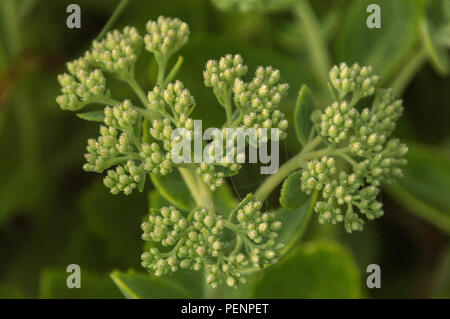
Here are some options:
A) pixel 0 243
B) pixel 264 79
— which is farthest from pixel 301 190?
pixel 0 243

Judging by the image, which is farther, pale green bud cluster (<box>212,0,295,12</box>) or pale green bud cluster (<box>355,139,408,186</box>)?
pale green bud cluster (<box>212,0,295,12</box>)

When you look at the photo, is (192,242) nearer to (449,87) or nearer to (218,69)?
(218,69)

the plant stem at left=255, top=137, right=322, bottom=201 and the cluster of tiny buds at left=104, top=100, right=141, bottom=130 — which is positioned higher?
the cluster of tiny buds at left=104, top=100, right=141, bottom=130

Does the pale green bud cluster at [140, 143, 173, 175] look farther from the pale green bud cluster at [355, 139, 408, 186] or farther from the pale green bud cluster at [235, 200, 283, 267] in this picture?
the pale green bud cluster at [355, 139, 408, 186]

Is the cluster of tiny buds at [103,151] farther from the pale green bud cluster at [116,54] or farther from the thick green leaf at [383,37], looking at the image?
the thick green leaf at [383,37]

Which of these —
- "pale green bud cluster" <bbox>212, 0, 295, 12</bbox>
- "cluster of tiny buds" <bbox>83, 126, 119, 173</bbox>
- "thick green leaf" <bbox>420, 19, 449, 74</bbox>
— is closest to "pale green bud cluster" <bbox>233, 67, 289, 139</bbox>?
"cluster of tiny buds" <bbox>83, 126, 119, 173</bbox>

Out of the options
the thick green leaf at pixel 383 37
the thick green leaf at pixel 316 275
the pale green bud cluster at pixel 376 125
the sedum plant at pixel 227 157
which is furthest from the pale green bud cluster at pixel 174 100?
the thick green leaf at pixel 383 37

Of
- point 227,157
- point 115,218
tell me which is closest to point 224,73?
point 227,157

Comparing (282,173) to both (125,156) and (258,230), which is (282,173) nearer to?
(258,230)
